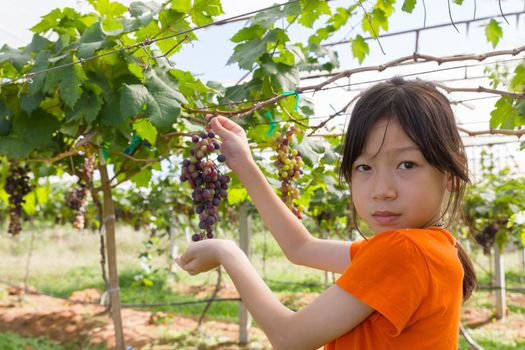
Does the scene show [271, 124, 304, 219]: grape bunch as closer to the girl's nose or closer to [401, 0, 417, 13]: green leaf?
[401, 0, 417, 13]: green leaf

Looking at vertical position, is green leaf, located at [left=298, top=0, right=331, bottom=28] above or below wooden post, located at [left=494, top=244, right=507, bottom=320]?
above

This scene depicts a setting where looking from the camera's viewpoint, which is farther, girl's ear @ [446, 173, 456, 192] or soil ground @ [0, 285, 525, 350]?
soil ground @ [0, 285, 525, 350]

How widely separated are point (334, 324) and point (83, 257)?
14.0 metres

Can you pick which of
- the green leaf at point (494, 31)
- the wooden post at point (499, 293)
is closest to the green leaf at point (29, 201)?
the green leaf at point (494, 31)

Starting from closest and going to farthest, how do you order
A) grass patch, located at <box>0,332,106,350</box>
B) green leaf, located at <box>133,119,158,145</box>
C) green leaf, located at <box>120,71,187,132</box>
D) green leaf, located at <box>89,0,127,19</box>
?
green leaf, located at <box>120,71,187,132</box>
green leaf, located at <box>133,119,158,145</box>
green leaf, located at <box>89,0,127,19</box>
grass patch, located at <box>0,332,106,350</box>

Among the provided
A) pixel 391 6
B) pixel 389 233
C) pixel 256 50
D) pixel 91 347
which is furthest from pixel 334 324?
pixel 91 347

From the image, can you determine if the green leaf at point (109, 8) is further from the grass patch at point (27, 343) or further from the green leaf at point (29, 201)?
the grass patch at point (27, 343)

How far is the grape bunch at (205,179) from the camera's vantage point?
142 cm

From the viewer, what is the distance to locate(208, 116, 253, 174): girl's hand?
1345 millimetres

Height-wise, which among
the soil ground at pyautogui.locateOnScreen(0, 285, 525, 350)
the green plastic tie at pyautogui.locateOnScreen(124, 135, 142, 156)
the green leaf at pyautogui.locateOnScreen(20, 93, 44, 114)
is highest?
the green leaf at pyautogui.locateOnScreen(20, 93, 44, 114)

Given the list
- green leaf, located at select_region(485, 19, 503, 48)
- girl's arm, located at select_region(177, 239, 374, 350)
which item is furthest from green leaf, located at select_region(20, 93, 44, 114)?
green leaf, located at select_region(485, 19, 503, 48)

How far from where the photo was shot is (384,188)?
1077 mm

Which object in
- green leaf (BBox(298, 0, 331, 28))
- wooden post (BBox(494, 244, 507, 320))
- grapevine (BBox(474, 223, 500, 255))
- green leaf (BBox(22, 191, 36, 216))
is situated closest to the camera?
green leaf (BBox(298, 0, 331, 28))

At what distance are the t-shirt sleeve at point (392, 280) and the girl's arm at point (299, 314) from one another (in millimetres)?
28
